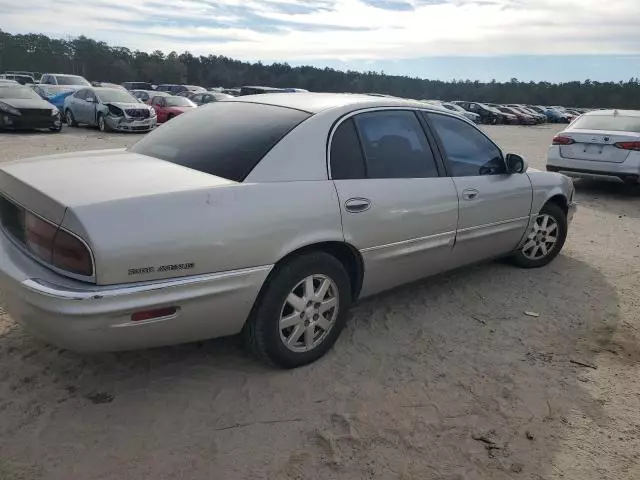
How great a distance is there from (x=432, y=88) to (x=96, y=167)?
91.6 m

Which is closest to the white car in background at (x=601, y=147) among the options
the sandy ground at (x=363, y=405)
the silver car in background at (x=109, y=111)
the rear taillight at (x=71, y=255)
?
the sandy ground at (x=363, y=405)

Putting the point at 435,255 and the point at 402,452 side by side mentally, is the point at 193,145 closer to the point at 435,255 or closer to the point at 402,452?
the point at 435,255

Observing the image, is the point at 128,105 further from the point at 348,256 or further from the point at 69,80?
the point at 348,256

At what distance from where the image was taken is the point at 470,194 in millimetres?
4078

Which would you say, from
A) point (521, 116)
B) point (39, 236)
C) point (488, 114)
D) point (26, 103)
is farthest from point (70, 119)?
point (521, 116)

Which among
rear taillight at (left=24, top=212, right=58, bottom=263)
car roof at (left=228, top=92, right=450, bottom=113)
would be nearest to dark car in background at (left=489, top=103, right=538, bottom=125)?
car roof at (left=228, top=92, right=450, bottom=113)

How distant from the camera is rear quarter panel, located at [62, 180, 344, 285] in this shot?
7.86 ft

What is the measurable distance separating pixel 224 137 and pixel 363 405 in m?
1.80

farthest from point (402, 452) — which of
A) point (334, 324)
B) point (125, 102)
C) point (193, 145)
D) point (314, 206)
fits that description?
point (125, 102)

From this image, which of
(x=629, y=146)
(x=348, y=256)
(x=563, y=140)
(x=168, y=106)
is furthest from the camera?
(x=168, y=106)

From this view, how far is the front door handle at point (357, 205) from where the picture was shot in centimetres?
321

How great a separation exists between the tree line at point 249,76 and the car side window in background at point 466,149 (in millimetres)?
66633

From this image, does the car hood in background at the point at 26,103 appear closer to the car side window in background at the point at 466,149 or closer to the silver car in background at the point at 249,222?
the silver car in background at the point at 249,222

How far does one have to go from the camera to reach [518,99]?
82.3m
